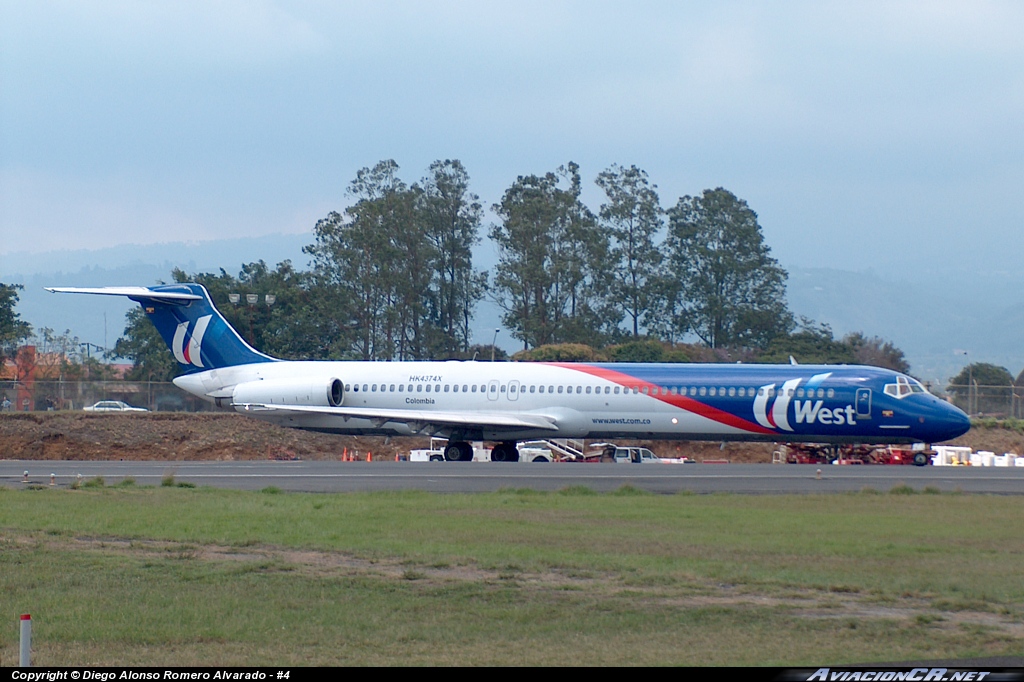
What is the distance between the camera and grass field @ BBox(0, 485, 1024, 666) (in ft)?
29.3

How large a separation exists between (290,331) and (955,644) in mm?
67089

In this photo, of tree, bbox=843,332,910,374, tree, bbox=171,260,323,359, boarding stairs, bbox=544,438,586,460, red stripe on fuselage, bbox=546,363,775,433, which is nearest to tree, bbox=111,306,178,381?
tree, bbox=171,260,323,359

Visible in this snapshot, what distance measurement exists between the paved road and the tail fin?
30.5 ft

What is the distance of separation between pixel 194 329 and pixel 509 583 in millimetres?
31234

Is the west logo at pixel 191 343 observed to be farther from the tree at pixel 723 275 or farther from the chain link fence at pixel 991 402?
the tree at pixel 723 275

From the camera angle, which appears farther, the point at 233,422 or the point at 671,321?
the point at 671,321

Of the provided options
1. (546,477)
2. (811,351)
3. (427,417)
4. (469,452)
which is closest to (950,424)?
(546,477)

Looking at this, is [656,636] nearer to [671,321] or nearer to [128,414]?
[128,414]

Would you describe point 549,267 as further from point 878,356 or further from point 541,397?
point 541,397

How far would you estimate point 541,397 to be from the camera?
36.6 m

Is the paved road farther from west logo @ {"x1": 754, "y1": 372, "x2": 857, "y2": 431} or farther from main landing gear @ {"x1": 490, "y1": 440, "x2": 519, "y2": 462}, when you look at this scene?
main landing gear @ {"x1": 490, "y1": 440, "x2": 519, "y2": 462}

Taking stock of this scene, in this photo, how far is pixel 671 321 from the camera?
268 feet

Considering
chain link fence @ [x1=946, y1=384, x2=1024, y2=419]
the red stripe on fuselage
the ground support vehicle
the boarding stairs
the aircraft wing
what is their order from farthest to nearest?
chain link fence @ [x1=946, y1=384, x2=1024, y2=419] < the boarding stairs < the ground support vehicle < the aircraft wing < the red stripe on fuselage
